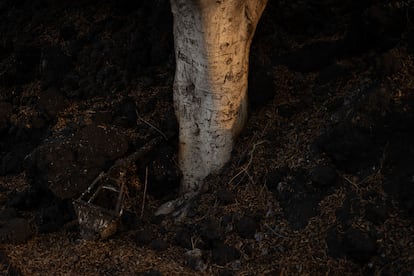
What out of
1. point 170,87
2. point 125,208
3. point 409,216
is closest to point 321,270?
point 409,216

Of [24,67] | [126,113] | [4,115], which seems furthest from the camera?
[24,67]

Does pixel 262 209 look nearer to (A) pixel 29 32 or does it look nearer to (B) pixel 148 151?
(B) pixel 148 151

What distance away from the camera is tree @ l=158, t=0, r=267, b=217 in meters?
4.88

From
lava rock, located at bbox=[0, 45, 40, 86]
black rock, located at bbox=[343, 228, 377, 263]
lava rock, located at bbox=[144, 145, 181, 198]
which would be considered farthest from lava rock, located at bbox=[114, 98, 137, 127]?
black rock, located at bbox=[343, 228, 377, 263]

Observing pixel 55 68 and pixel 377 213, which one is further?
pixel 55 68

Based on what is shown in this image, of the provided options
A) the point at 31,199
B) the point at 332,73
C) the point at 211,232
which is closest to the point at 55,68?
the point at 31,199

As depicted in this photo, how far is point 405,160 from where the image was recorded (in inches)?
188

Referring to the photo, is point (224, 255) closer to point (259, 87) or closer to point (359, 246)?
point (359, 246)

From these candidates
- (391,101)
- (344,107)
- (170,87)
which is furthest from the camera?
(170,87)

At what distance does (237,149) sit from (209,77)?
0.74m

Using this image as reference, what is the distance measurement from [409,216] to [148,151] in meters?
2.21

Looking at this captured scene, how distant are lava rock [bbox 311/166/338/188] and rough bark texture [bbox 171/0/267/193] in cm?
85

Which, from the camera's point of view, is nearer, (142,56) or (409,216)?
(409,216)

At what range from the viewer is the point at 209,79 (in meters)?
5.15
